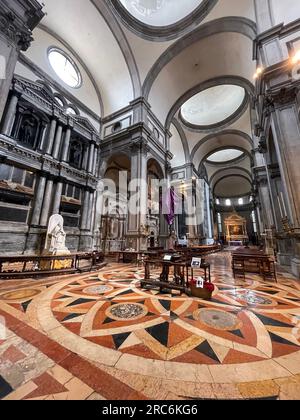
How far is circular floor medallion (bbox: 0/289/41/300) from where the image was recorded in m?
3.06

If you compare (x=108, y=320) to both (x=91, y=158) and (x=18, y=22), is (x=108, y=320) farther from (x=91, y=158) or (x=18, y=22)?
(x=91, y=158)

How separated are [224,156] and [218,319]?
2842 cm

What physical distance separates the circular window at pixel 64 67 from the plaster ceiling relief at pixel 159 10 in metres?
4.56

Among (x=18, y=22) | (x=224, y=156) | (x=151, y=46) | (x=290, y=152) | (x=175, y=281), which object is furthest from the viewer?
(x=224, y=156)

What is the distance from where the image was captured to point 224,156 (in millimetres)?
26578

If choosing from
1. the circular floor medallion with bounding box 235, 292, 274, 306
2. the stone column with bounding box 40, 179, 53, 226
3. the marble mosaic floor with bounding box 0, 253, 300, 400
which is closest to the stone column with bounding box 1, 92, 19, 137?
the stone column with bounding box 40, 179, 53, 226

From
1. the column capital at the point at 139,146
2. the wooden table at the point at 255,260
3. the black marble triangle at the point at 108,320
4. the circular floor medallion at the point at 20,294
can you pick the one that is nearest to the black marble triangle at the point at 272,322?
the black marble triangle at the point at 108,320

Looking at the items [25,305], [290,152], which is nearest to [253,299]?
[25,305]

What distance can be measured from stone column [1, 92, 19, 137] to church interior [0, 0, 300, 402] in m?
0.10

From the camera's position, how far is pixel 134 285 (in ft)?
13.3

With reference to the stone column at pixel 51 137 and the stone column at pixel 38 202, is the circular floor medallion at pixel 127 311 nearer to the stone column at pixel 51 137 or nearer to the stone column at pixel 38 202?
the stone column at pixel 38 202

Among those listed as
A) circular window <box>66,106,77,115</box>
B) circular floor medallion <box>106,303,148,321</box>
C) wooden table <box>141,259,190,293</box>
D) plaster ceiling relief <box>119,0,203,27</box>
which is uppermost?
plaster ceiling relief <box>119,0,203,27</box>

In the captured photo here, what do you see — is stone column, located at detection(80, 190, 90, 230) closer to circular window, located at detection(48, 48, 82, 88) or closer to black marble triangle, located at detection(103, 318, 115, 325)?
circular window, located at detection(48, 48, 82, 88)
